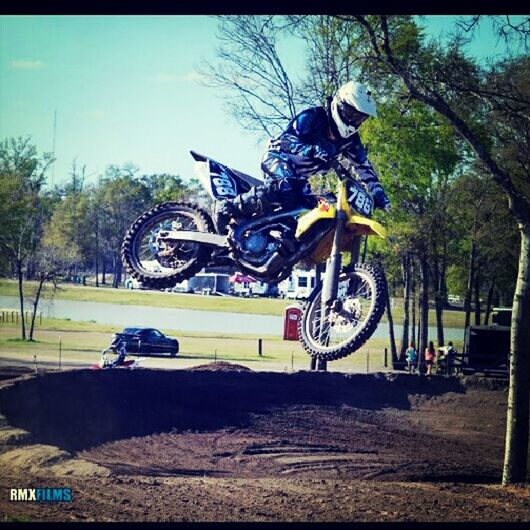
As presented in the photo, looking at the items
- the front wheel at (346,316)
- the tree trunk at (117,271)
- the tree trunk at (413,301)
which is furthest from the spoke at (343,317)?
the tree trunk at (117,271)

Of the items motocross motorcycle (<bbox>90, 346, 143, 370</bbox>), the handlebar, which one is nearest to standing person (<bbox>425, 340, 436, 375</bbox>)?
the handlebar

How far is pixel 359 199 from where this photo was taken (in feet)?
28.1

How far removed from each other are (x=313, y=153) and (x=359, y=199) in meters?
0.68

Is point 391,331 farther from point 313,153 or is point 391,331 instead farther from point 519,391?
point 313,153

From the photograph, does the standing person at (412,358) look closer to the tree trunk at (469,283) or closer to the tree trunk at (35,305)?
the tree trunk at (469,283)

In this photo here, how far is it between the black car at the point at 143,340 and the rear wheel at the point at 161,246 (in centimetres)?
52

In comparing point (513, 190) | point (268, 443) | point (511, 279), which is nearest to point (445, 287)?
point (511, 279)

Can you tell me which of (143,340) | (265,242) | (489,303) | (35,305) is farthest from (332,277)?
(35,305)

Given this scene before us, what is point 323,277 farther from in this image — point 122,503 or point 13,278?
point 13,278

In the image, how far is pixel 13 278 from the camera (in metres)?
9.62

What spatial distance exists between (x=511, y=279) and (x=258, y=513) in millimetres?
4110

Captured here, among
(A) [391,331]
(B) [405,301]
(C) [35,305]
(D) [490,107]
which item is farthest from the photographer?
(C) [35,305]

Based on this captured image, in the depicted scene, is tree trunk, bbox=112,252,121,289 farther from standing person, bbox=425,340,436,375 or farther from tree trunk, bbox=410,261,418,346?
standing person, bbox=425,340,436,375

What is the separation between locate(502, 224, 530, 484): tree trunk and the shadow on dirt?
105 cm
